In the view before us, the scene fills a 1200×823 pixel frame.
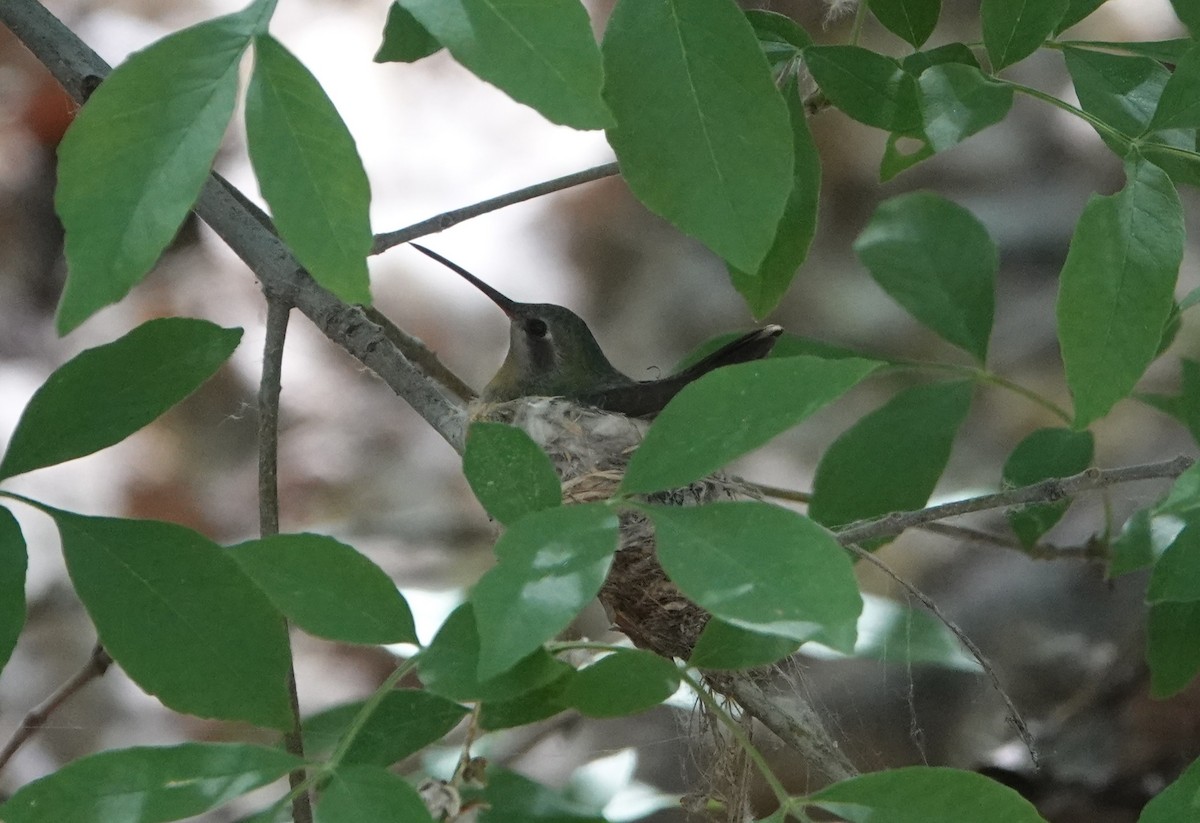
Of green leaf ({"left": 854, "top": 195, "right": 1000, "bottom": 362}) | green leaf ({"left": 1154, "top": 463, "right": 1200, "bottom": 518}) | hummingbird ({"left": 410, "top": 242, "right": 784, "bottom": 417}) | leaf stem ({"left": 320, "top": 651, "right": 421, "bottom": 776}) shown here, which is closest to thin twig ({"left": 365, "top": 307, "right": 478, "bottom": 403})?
hummingbird ({"left": 410, "top": 242, "right": 784, "bottom": 417})

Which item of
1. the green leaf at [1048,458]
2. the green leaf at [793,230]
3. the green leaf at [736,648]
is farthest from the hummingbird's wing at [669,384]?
the green leaf at [736,648]

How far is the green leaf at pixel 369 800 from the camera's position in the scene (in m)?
0.53

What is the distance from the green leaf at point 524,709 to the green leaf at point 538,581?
0.55ft

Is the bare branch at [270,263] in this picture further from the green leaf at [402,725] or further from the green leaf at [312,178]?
the green leaf at [312,178]

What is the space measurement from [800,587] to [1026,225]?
8.83 ft

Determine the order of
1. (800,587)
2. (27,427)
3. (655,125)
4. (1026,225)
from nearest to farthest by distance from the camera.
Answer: (800,587)
(655,125)
(27,427)
(1026,225)

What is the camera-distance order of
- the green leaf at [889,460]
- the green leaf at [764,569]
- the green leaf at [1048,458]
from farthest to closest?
the green leaf at [1048,458] → the green leaf at [889,460] → the green leaf at [764,569]

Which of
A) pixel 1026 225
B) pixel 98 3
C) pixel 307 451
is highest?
pixel 98 3

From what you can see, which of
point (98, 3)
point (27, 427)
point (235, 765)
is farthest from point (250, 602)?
point (98, 3)

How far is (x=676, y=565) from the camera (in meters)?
0.52

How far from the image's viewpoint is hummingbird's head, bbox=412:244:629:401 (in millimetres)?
1870

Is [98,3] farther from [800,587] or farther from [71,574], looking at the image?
[800,587]

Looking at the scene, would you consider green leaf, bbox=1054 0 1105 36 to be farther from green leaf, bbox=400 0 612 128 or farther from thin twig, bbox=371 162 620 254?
green leaf, bbox=400 0 612 128

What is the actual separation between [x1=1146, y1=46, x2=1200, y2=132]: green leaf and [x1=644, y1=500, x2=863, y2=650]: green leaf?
1.28ft
